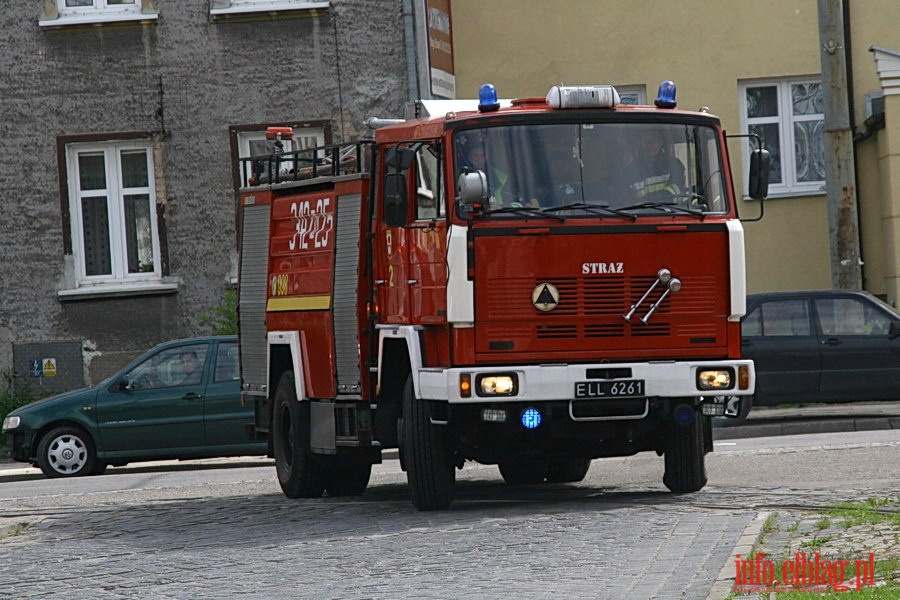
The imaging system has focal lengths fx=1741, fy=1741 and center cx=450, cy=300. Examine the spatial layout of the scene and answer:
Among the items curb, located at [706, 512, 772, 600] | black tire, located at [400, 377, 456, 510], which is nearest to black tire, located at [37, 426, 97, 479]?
black tire, located at [400, 377, 456, 510]

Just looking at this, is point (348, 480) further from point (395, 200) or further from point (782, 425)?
point (782, 425)

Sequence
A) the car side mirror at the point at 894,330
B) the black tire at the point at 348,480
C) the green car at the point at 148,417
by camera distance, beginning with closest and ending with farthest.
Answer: the black tire at the point at 348,480, the green car at the point at 148,417, the car side mirror at the point at 894,330

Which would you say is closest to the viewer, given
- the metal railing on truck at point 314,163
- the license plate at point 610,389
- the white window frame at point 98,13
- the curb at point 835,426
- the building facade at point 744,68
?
the license plate at point 610,389

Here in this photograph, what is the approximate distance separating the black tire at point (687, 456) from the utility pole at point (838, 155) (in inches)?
369

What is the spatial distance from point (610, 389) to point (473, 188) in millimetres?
1631

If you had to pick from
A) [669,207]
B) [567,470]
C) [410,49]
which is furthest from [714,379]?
[410,49]

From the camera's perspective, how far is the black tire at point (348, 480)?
14648mm

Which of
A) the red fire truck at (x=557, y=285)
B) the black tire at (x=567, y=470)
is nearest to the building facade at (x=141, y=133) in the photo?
the black tire at (x=567, y=470)

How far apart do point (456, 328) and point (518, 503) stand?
1.63m

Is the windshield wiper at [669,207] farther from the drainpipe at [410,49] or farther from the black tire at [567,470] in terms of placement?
Result: the drainpipe at [410,49]

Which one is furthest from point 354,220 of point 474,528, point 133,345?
point 133,345

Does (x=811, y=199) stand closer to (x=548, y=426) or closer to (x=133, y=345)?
(x=133, y=345)

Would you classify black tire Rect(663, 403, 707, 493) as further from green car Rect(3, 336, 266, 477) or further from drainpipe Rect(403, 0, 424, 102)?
drainpipe Rect(403, 0, 424, 102)

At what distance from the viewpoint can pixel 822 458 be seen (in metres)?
15.3
